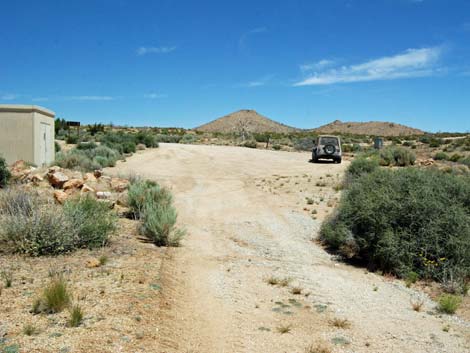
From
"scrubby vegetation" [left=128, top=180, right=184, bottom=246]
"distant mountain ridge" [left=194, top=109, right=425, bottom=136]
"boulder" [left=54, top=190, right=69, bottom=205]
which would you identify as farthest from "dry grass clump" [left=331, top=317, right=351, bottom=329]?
"distant mountain ridge" [left=194, top=109, right=425, bottom=136]

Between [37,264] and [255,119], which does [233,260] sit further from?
[255,119]

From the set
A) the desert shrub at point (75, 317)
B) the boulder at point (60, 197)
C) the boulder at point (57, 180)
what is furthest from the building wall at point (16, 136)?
the desert shrub at point (75, 317)

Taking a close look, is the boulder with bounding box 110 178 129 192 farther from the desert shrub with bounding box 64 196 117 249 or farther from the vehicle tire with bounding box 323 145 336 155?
the vehicle tire with bounding box 323 145 336 155

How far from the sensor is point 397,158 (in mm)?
27109

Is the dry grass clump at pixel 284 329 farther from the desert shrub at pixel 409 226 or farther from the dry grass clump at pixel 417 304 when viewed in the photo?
the desert shrub at pixel 409 226

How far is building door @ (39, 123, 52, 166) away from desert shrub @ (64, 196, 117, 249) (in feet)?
35.6

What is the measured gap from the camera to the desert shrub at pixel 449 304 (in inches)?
248

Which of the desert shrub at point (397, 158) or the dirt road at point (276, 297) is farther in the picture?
the desert shrub at point (397, 158)

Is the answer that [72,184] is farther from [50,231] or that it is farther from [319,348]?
[319,348]

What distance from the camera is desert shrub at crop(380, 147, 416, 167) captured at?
26.4 metres

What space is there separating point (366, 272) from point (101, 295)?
4.66m

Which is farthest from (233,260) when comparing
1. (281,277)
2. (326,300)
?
(326,300)

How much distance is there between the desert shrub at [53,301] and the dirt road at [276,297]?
1.16m

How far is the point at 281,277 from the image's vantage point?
758 centimetres
